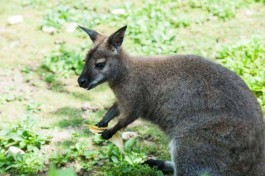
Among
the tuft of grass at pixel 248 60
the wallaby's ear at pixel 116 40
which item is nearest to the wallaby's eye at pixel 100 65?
the wallaby's ear at pixel 116 40

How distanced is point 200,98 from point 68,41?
3.39 metres

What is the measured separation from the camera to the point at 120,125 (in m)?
4.74

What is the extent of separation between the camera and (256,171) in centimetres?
416

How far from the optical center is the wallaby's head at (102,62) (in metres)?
4.71

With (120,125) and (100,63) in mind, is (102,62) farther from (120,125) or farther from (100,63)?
(120,125)

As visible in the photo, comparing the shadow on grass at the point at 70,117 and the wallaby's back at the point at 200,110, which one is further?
the shadow on grass at the point at 70,117

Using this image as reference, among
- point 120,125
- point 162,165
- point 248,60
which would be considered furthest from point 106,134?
point 248,60

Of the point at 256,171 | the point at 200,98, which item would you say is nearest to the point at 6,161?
the point at 200,98

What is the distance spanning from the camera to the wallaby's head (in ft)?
15.5

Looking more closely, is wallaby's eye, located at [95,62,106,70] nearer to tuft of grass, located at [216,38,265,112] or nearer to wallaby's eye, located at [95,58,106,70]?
wallaby's eye, located at [95,58,106,70]

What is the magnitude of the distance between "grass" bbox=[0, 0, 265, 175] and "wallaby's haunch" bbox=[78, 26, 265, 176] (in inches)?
17.0

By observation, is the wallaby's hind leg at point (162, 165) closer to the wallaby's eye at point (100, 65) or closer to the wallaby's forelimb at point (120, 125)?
the wallaby's forelimb at point (120, 125)

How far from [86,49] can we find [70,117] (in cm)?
154

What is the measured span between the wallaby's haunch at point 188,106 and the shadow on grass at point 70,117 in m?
0.70
